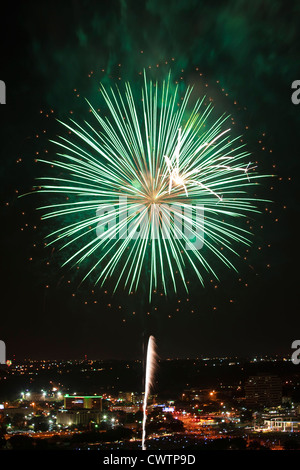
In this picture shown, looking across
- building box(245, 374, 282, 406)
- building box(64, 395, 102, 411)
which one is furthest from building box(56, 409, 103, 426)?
building box(245, 374, 282, 406)

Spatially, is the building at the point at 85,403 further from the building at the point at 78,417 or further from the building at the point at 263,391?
the building at the point at 263,391

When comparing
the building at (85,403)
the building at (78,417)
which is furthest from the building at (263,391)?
the building at (78,417)

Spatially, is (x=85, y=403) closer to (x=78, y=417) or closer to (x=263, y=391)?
(x=78, y=417)

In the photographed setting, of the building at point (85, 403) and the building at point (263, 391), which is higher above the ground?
the building at point (85, 403)

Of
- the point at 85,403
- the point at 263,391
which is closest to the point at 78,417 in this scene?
the point at 85,403

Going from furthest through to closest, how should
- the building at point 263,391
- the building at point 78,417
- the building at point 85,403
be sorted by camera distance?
the building at point 263,391, the building at point 85,403, the building at point 78,417

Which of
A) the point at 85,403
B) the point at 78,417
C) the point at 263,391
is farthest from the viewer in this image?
the point at 263,391

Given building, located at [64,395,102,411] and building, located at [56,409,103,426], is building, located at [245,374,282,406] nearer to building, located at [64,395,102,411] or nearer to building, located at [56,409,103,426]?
building, located at [64,395,102,411]

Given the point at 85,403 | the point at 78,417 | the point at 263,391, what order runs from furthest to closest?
the point at 263,391, the point at 85,403, the point at 78,417
